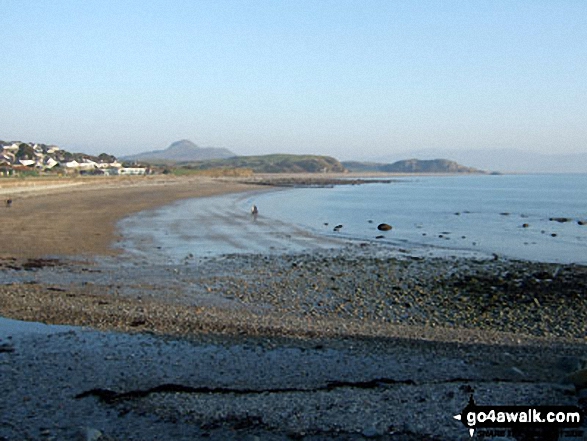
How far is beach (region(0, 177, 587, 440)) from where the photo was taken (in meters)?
6.79

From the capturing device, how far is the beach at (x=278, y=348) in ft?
22.3

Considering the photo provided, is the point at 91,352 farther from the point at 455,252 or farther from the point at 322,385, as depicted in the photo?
the point at 455,252

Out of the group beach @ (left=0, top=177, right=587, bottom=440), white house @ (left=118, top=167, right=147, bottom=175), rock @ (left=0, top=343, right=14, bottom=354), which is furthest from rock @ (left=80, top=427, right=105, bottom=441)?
white house @ (left=118, top=167, right=147, bottom=175)

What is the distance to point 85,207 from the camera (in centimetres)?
4584

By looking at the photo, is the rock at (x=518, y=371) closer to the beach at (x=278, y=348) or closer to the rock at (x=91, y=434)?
the beach at (x=278, y=348)

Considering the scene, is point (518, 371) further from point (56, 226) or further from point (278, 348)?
point (56, 226)

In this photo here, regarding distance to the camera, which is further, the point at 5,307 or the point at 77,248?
the point at 77,248

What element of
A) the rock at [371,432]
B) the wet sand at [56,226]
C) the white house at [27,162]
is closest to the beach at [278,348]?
the rock at [371,432]

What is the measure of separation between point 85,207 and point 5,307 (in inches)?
1383

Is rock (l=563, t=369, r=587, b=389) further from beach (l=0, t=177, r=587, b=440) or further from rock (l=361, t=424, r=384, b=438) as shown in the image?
rock (l=361, t=424, r=384, b=438)

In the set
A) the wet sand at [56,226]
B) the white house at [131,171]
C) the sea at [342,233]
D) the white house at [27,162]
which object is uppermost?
the white house at [27,162]

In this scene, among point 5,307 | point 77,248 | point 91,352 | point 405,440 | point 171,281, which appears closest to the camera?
point 405,440

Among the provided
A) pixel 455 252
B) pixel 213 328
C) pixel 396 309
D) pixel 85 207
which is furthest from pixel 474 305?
pixel 85 207

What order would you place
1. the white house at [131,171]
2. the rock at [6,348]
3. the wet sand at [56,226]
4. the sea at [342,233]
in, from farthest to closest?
the white house at [131,171] < the sea at [342,233] < the wet sand at [56,226] < the rock at [6,348]
